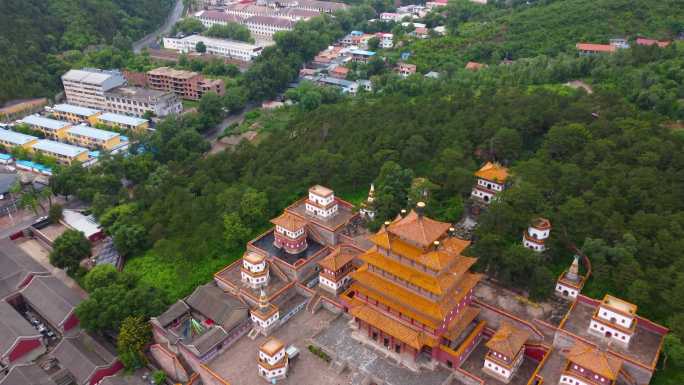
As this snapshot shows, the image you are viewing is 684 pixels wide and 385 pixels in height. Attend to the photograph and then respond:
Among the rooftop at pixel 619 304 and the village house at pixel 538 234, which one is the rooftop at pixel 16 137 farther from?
the rooftop at pixel 619 304

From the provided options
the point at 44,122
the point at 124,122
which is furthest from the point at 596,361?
the point at 44,122

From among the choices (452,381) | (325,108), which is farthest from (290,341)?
(325,108)

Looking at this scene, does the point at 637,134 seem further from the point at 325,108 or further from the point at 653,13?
the point at 653,13

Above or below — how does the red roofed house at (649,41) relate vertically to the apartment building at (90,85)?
above

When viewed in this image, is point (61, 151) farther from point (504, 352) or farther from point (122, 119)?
point (504, 352)

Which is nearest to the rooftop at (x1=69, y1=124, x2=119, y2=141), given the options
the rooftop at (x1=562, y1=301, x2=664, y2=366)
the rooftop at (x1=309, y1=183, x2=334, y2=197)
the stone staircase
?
the rooftop at (x1=309, y1=183, x2=334, y2=197)

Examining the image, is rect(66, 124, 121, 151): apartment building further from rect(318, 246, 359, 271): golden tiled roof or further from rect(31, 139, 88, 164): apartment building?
rect(318, 246, 359, 271): golden tiled roof

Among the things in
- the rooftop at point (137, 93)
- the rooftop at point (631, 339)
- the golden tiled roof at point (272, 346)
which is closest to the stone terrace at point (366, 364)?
the golden tiled roof at point (272, 346)

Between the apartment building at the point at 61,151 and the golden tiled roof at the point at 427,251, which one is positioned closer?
the golden tiled roof at the point at 427,251
